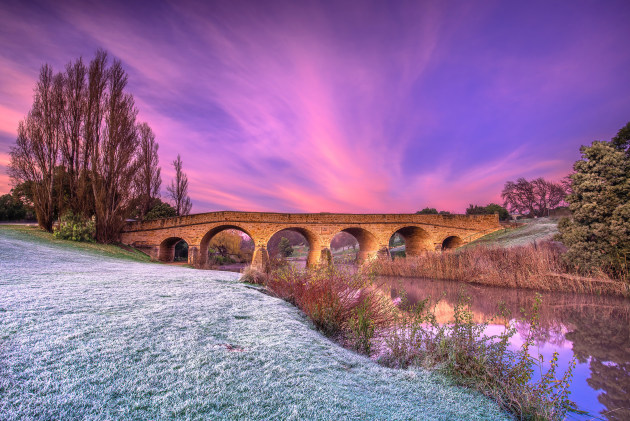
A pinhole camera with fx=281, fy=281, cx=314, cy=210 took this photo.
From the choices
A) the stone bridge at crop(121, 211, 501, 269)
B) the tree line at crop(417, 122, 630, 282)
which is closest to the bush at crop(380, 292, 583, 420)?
the tree line at crop(417, 122, 630, 282)

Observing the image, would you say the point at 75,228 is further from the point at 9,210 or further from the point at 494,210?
the point at 494,210

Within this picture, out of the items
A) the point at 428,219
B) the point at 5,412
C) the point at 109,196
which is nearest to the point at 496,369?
the point at 5,412

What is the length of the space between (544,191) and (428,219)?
85.0ft

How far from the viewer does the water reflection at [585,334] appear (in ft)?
10.7

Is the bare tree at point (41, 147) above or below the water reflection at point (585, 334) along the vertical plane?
above

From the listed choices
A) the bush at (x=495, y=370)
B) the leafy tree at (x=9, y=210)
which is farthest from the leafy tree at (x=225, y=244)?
the bush at (x=495, y=370)

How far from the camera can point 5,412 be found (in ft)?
4.49

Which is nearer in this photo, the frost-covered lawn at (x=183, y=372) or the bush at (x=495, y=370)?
the frost-covered lawn at (x=183, y=372)

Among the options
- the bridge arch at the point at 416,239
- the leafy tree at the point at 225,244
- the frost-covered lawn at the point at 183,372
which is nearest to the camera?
the frost-covered lawn at the point at 183,372

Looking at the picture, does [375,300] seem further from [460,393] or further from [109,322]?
[109,322]

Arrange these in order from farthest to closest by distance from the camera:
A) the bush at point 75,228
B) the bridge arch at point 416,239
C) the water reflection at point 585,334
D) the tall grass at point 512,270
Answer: the bridge arch at point 416,239 < the bush at point 75,228 < the tall grass at point 512,270 < the water reflection at point 585,334

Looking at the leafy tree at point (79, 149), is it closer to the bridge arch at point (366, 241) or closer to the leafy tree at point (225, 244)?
the leafy tree at point (225, 244)

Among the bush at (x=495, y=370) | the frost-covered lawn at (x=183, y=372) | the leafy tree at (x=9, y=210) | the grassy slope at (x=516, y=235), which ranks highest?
the leafy tree at (x=9, y=210)

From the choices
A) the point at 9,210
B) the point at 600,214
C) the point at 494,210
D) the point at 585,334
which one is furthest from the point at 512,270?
the point at 9,210
